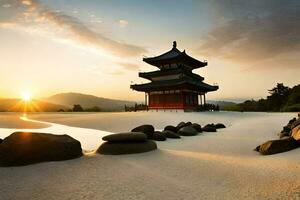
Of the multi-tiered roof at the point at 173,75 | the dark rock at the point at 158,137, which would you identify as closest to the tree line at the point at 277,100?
the multi-tiered roof at the point at 173,75

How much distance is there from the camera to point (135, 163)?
23.4 feet

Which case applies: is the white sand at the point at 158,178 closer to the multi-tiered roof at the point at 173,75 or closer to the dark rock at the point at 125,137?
the dark rock at the point at 125,137

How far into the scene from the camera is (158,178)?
18.4 ft

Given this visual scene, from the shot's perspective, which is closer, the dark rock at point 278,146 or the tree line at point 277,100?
the dark rock at point 278,146

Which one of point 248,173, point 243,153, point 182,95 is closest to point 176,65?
point 182,95

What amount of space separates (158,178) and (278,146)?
5373mm

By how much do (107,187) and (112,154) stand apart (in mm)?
3490

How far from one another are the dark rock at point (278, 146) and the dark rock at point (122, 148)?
13.7 feet

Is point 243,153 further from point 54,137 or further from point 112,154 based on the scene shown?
point 54,137

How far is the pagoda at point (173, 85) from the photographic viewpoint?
33.0 metres

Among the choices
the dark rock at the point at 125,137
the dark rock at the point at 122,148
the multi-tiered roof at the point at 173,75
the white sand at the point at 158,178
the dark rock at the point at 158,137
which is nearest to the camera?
the white sand at the point at 158,178

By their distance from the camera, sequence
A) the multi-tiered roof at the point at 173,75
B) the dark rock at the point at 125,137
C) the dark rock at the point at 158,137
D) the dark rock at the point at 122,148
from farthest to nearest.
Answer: the multi-tiered roof at the point at 173,75
the dark rock at the point at 158,137
the dark rock at the point at 125,137
the dark rock at the point at 122,148

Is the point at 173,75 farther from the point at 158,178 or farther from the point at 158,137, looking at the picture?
the point at 158,178

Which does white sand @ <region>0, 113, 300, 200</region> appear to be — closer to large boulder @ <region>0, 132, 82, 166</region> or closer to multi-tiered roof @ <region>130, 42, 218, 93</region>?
large boulder @ <region>0, 132, 82, 166</region>
